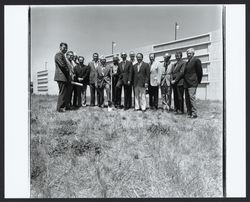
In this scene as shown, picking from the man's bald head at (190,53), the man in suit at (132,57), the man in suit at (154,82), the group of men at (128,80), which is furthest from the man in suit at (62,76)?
the man's bald head at (190,53)

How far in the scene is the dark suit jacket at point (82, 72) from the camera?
374 cm

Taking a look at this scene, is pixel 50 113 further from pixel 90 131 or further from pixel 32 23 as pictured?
pixel 32 23

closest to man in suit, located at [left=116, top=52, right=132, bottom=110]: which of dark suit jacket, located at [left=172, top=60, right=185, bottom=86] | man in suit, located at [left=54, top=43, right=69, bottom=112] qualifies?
dark suit jacket, located at [left=172, top=60, right=185, bottom=86]

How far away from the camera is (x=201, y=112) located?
355cm

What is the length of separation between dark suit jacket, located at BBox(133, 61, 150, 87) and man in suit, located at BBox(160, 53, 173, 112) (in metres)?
0.23

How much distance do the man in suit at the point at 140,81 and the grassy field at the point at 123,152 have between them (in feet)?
0.55

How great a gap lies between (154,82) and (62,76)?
4.51 feet

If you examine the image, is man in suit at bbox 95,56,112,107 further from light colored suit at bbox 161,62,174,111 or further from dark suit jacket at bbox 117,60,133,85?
light colored suit at bbox 161,62,174,111

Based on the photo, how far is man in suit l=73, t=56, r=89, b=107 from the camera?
12.3ft

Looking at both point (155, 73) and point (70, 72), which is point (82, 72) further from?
point (155, 73)

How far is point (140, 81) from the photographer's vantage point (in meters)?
3.88

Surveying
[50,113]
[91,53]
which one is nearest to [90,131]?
[50,113]

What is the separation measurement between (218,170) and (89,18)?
266cm

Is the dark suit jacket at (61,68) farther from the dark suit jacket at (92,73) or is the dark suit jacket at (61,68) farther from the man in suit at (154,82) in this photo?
the man in suit at (154,82)
